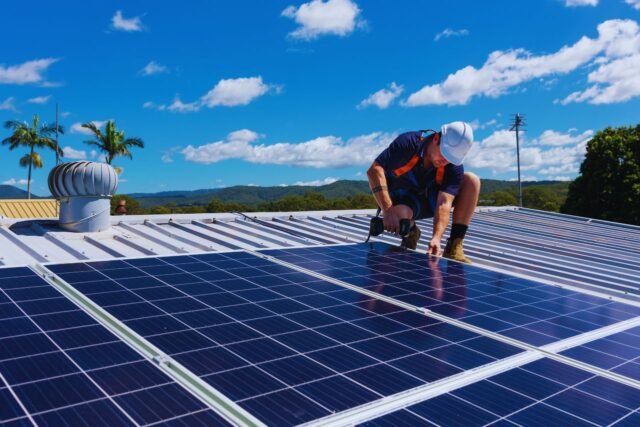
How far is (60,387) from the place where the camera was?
12.2 ft

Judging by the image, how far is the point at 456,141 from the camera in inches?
362

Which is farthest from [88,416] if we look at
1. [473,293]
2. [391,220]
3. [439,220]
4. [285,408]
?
[439,220]

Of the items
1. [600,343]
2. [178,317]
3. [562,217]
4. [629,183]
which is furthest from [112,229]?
[629,183]

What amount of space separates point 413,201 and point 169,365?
7.17 metres

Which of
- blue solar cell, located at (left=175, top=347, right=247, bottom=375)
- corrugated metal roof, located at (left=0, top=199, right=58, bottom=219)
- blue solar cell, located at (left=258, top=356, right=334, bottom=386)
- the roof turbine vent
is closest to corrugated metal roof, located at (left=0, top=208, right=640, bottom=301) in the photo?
the roof turbine vent

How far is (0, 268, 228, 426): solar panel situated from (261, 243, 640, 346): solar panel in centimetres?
340

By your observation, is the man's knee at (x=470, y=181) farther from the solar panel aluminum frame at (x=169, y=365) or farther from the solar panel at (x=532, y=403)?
the solar panel aluminum frame at (x=169, y=365)

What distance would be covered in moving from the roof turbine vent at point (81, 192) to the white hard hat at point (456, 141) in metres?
7.51

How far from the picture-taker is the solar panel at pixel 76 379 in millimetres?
3396

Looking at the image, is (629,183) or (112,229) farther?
(629,183)

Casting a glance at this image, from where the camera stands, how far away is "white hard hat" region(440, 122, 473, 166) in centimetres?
912

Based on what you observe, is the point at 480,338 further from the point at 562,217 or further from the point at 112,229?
the point at 562,217

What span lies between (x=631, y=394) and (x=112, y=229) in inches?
438

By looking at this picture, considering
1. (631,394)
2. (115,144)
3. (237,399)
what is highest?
(115,144)
